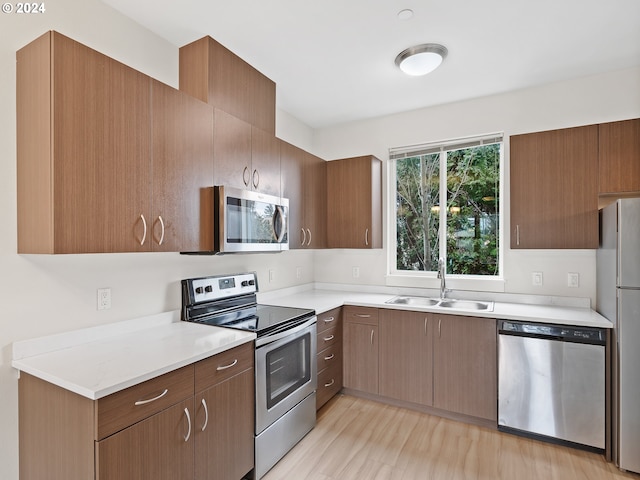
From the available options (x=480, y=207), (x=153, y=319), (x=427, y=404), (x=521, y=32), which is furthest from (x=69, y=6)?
(x=427, y=404)

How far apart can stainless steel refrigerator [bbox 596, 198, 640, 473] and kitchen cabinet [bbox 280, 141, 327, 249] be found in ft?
7.26

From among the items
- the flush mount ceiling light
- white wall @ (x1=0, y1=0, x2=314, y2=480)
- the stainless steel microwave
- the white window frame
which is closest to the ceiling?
the flush mount ceiling light

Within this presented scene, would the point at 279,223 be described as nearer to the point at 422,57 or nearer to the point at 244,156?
the point at 244,156

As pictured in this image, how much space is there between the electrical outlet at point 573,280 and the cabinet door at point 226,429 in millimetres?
2556

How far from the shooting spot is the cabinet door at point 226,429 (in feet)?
5.34

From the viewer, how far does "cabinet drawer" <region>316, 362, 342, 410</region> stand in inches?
107

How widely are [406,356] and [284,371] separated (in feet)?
3.62

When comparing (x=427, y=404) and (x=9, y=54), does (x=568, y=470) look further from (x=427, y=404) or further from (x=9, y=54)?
(x=9, y=54)

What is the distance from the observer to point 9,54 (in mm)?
1521

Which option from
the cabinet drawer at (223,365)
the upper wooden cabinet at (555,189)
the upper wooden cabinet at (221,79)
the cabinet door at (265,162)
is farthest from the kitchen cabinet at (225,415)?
the upper wooden cabinet at (555,189)

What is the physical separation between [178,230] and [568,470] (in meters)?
2.74

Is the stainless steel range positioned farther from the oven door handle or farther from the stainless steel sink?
the stainless steel sink

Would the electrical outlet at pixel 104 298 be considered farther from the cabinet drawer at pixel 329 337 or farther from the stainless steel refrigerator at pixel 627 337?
the stainless steel refrigerator at pixel 627 337

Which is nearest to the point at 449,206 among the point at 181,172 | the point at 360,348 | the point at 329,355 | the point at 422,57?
the point at 422,57
